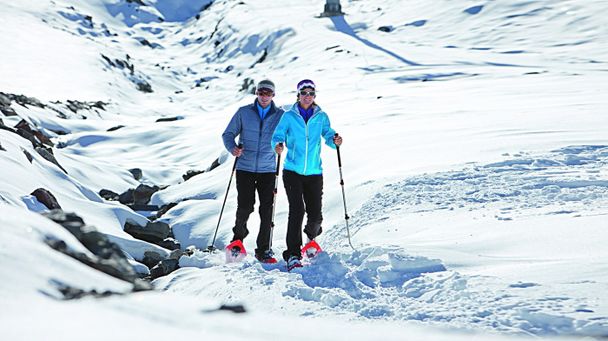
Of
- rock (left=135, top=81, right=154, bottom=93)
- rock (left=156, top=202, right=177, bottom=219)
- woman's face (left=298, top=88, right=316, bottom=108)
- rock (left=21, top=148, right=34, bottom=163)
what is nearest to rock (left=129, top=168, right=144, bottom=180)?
rock (left=156, top=202, right=177, bottom=219)

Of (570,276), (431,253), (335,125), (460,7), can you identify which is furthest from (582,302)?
(460,7)

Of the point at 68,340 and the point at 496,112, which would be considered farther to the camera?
the point at 496,112

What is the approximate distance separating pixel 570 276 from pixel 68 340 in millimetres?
3889

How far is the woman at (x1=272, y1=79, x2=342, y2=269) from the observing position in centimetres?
669

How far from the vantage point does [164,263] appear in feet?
25.2

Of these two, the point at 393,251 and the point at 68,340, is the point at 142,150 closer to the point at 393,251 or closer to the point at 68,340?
the point at 393,251

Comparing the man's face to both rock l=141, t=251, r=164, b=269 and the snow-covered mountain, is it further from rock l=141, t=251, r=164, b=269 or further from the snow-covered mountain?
rock l=141, t=251, r=164, b=269

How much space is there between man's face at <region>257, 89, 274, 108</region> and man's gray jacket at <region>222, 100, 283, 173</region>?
0.12 metres

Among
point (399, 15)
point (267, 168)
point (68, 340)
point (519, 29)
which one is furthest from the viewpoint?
point (399, 15)

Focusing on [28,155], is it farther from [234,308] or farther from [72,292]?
[234,308]

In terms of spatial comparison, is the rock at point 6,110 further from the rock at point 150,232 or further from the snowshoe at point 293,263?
the snowshoe at point 293,263

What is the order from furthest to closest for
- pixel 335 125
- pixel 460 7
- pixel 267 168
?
pixel 460 7, pixel 335 125, pixel 267 168

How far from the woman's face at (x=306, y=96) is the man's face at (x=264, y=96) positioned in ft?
1.84

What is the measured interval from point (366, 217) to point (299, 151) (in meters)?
1.67
